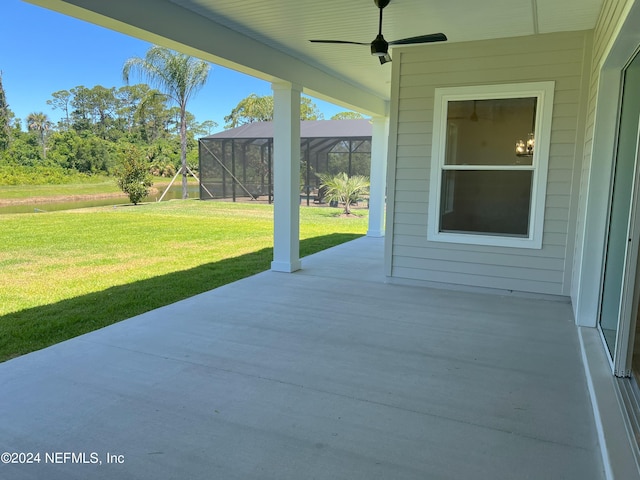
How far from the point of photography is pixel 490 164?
4.68 m

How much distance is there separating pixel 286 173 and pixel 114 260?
3.15 m

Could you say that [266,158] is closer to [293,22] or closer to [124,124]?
[293,22]

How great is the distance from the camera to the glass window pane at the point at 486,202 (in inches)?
182

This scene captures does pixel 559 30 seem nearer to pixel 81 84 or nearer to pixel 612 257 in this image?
pixel 612 257

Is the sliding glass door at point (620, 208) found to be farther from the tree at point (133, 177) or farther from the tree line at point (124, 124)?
the tree line at point (124, 124)

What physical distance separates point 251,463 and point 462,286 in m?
3.57

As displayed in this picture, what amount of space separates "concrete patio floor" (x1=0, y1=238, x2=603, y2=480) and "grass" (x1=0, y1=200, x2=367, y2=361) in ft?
2.30

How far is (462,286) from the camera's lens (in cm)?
496

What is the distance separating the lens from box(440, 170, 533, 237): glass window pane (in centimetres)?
463

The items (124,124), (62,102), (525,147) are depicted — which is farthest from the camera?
(62,102)

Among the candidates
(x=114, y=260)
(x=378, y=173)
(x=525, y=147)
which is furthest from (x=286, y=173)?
(x=378, y=173)

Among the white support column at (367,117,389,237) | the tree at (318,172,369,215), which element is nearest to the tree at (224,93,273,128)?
the tree at (318,172,369,215)

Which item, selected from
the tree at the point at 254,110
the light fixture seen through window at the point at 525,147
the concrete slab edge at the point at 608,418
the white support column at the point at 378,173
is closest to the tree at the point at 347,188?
the white support column at the point at 378,173

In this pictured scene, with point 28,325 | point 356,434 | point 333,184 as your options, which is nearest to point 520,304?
point 356,434
